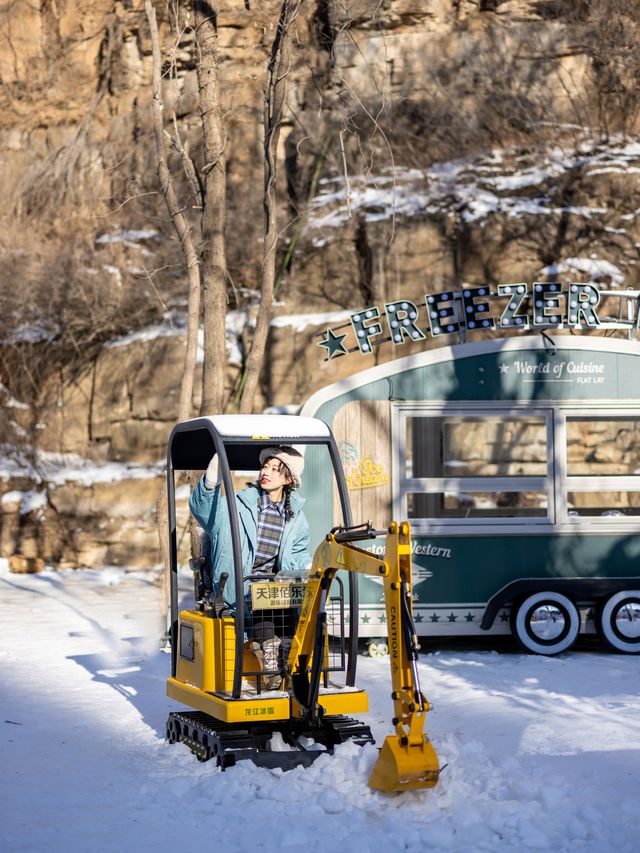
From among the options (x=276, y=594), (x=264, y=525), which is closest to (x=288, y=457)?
(x=264, y=525)

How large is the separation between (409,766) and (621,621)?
6.51 m

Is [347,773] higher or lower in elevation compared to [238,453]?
lower

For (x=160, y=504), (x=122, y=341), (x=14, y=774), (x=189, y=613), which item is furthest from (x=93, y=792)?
(x=122, y=341)

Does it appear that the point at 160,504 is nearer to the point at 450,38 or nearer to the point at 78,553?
the point at 78,553

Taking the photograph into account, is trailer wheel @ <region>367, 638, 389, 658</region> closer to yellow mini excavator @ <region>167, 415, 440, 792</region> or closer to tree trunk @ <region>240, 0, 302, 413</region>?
tree trunk @ <region>240, 0, 302, 413</region>

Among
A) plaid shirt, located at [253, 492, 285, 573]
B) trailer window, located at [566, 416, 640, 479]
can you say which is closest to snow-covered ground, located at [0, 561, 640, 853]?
plaid shirt, located at [253, 492, 285, 573]

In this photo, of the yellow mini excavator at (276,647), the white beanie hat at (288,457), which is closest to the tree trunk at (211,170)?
the yellow mini excavator at (276,647)

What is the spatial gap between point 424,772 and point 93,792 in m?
1.93

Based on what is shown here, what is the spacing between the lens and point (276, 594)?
6.65 meters

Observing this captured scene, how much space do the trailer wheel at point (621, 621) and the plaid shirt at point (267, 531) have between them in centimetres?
557

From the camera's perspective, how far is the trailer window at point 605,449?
20453mm

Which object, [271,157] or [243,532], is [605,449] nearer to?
[271,157]

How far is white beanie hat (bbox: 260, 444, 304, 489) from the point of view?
6988 mm

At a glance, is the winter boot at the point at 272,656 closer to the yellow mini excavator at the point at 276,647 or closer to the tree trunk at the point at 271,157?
the yellow mini excavator at the point at 276,647
